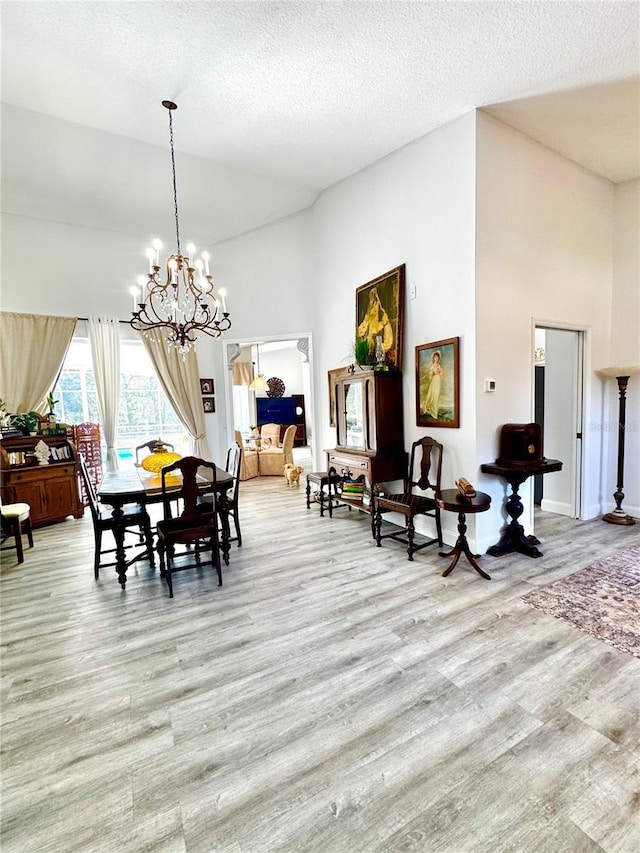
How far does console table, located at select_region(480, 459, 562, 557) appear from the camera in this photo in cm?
346

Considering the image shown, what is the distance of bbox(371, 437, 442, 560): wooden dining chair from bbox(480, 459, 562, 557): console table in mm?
521

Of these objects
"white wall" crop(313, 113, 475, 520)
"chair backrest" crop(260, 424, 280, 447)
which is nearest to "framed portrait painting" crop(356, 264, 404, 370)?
"white wall" crop(313, 113, 475, 520)

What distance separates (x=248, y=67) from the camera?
297 cm

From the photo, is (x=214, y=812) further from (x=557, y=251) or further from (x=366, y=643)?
(x=557, y=251)

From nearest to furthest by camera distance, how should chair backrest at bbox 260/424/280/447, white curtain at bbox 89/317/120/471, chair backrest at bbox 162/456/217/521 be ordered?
chair backrest at bbox 162/456/217/521
white curtain at bbox 89/317/120/471
chair backrest at bbox 260/424/280/447

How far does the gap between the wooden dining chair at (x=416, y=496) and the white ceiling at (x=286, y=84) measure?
310 cm

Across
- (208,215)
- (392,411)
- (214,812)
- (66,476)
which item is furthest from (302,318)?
(214,812)

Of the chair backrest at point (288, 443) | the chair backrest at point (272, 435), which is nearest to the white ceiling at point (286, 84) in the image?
the chair backrest at point (288, 443)

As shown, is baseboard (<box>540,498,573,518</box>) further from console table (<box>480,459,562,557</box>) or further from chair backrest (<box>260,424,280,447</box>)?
chair backrest (<box>260,424,280,447</box>)

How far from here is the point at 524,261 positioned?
12.4 ft

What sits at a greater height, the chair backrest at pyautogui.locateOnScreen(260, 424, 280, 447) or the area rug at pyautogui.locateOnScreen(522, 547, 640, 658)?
the chair backrest at pyautogui.locateOnScreen(260, 424, 280, 447)

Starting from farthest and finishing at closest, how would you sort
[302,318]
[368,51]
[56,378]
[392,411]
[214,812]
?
[302,318] → [56,378] → [392,411] → [368,51] → [214,812]

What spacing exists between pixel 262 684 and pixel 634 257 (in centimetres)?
573

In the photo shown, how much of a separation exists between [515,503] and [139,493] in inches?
135
